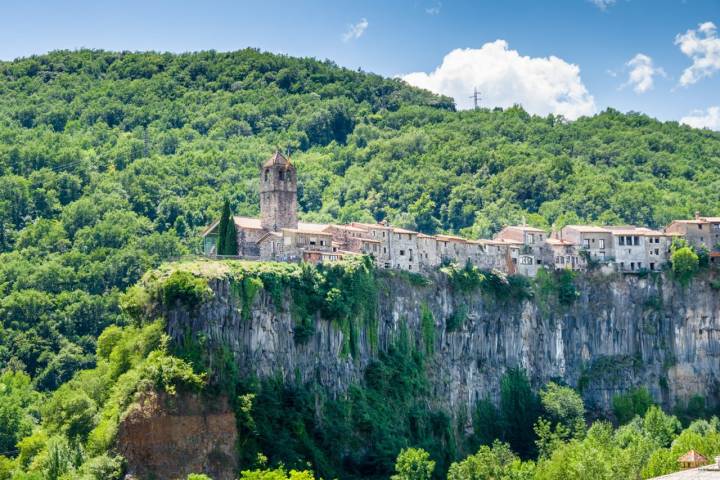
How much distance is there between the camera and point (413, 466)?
100m

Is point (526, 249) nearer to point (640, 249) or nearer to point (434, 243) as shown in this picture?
point (434, 243)

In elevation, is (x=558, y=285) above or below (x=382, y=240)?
below

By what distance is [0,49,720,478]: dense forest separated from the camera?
129875mm

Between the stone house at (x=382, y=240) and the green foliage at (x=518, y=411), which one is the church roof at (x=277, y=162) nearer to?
Answer: the stone house at (x=382, y=240)

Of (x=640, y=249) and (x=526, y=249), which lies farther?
(x=640, y=249)

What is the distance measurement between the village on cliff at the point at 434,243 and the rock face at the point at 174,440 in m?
18.6

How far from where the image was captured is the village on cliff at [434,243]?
113 m

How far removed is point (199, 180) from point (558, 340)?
51730 millimetres

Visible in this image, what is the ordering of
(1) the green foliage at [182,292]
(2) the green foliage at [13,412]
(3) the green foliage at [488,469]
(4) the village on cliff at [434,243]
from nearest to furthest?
(1) the green foliage at [182,292], (3) the green foliage at [488,469], (2) the green foliage at [13,412], (4) the village on cliff at [434,243]

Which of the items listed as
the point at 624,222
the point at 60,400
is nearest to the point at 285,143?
the point at 624,222

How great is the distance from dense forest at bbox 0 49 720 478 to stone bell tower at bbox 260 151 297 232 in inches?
627

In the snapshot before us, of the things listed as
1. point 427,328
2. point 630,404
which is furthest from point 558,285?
point 427,328

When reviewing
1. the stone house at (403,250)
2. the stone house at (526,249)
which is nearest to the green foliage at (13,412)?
the stone house at (403,250)

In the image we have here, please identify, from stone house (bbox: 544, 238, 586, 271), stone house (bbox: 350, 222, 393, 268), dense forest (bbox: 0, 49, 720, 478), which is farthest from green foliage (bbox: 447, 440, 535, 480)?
dense forest (bbox: 0, 49, 720, 478)
